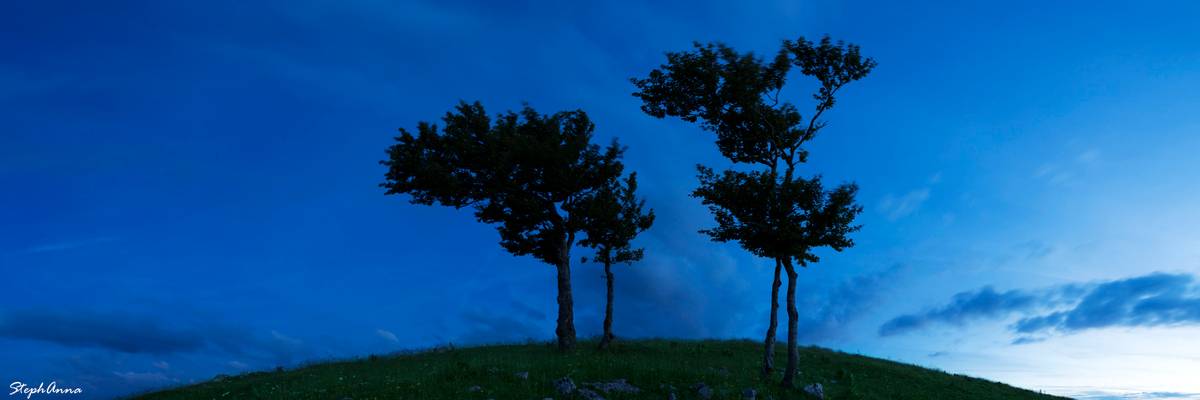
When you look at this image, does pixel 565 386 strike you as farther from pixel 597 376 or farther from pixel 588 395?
pixel 597 376

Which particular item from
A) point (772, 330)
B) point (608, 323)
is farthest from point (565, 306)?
point (772, 330)

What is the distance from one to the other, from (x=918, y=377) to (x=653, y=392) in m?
21.2

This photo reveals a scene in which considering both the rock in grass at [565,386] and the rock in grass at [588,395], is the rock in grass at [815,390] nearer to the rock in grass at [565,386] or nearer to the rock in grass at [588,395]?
the rock in grass at [588,395]

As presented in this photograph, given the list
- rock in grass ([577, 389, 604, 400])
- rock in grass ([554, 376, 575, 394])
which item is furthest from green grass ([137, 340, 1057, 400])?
rock in grass ([577, 389, 604, 400])

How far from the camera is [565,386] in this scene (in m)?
26.4

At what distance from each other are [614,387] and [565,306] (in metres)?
17.7

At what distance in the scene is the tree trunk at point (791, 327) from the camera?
31.8 m

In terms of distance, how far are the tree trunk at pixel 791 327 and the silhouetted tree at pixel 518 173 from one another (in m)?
15.6

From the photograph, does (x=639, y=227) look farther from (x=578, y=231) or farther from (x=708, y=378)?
(x=708, y=378)

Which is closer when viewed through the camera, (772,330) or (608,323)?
(772,330)

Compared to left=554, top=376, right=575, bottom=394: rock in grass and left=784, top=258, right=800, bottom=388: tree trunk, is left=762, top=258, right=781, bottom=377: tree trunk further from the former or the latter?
left=554, top=376, right=575, bottom=394: rock in grass

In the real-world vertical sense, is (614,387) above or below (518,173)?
below

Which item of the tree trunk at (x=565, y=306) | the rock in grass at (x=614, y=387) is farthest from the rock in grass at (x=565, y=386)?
the tree trunk at (x=565, y=306)

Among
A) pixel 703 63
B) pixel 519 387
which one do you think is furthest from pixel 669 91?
pixel 519 387
